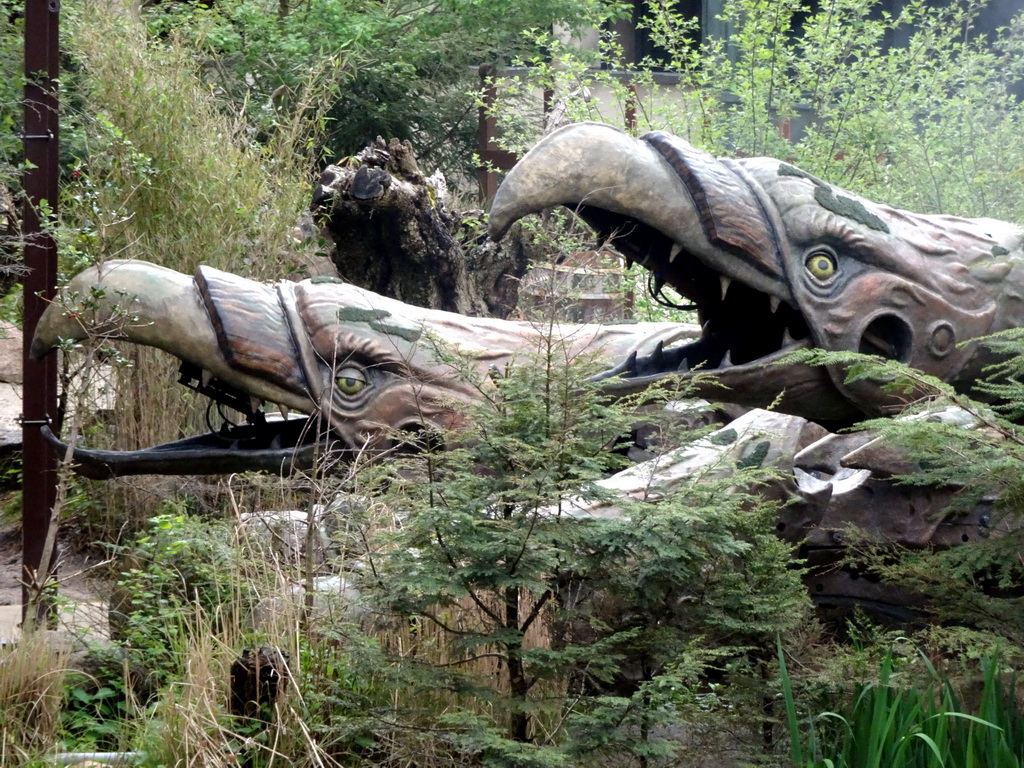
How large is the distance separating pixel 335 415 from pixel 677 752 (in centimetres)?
202

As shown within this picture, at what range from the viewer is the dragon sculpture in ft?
12.1

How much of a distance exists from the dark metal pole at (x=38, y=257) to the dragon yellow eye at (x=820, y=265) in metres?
3.15

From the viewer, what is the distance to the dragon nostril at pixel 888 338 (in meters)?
3.94

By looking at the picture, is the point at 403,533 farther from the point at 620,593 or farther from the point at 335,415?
the point at 335,415

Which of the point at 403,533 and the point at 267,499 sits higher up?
the point at 403,533

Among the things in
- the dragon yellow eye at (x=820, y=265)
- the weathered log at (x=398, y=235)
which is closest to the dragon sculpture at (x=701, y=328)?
the dragon yellow eye at (x=820, y=265)

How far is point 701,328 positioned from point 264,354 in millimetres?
1596

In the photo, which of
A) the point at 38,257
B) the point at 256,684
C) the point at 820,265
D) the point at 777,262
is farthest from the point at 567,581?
the point at 38,257

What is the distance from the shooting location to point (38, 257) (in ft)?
17.7

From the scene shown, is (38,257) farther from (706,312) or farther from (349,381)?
(706,312)

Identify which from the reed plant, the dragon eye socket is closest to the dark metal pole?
the dragon eye socket

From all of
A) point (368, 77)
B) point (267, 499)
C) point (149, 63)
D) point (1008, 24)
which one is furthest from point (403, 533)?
point (368, 77)

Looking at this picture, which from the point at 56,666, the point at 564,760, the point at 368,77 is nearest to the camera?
the point at 564,760

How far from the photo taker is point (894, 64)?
897cm
